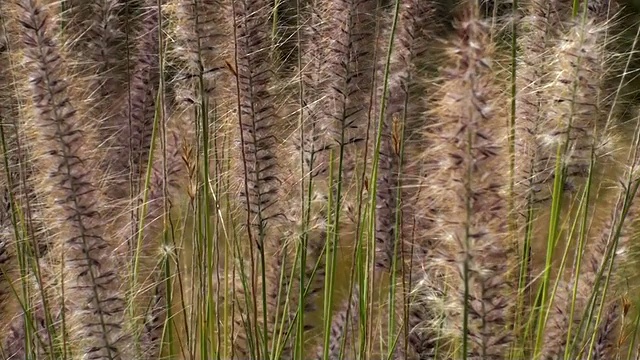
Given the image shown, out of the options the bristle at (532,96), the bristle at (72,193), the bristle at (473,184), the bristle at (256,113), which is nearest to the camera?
the bristle at (473,184)

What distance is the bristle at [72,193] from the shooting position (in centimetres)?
134

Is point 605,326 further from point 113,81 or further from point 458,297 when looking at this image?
point 113,81

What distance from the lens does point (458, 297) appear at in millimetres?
1219

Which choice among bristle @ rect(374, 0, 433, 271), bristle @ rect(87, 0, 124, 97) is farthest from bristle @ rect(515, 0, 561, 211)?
bristle @ rect(87, 0, 124, 97)

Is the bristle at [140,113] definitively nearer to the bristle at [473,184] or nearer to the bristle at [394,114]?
the bristle at [394,114]

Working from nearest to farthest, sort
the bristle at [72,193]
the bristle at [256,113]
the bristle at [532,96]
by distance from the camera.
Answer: the bristle at [72,193] → the bristle at [256,113] → the bristle at [532,96]

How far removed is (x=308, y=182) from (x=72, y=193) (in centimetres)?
54

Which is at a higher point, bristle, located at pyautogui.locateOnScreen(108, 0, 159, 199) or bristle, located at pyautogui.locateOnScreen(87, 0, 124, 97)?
bristle, located at pyautogui.locateOnScreen(87, 0, 124, 97)

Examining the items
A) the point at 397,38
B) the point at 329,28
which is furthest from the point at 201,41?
the point at 397,38

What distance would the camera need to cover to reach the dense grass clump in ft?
4.43

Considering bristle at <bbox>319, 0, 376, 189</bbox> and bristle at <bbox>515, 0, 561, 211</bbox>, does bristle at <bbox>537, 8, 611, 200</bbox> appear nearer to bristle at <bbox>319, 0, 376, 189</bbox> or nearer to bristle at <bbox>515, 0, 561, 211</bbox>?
bristle at <bbox>515, 0, 561, 211</bbox>

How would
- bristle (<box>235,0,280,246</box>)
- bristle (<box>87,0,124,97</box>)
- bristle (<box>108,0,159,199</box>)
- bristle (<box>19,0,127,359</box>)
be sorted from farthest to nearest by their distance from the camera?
1. bristle (<box>87,0,124,97</box>)
2. bristle (<box>108,0,159,199</box>)
3. bristle (<box>235,0,280,246</box>)
4. bristle (<box>19,0,127,359</box>)

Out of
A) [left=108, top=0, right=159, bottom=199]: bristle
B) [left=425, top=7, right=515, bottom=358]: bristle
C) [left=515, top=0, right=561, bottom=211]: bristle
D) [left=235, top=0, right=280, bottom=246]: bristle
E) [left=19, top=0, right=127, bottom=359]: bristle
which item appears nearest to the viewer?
[left=425, top=7, right=515, bottom=358]: bristle

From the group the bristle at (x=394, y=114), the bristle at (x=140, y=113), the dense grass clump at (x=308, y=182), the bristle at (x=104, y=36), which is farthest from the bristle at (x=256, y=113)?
the bristle at (x=104, y=36)
